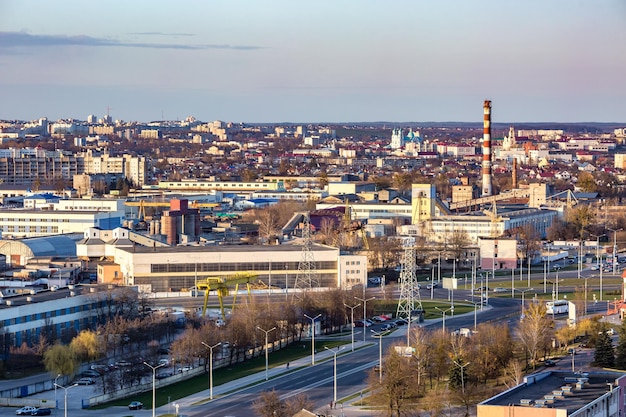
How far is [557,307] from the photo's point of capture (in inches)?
891

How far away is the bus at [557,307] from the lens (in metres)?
22.4

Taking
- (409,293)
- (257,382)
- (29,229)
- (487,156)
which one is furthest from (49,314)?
(487,156)

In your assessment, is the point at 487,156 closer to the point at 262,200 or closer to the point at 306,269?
the point at 262,200

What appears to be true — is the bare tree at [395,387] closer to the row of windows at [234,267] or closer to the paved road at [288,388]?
the paved road at [288,388]

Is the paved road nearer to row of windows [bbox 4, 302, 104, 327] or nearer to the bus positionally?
row of windows [bbox 4, 302, 104, 327]

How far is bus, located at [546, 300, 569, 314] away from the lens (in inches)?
880

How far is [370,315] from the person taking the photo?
2203cm

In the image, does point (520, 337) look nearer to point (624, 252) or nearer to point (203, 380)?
point (203, 380)

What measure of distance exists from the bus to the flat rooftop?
7.52 m

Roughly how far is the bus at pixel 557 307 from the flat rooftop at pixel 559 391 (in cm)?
752

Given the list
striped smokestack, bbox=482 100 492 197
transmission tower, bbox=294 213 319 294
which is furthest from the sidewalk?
striped smokestack, bbox=482 100 492 197

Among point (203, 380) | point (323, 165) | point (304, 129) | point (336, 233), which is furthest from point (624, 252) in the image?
point (304, 129)

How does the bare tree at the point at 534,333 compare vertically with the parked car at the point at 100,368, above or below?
above

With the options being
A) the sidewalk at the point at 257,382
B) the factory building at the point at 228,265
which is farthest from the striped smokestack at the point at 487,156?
the sidewalk at the point at 257,382
